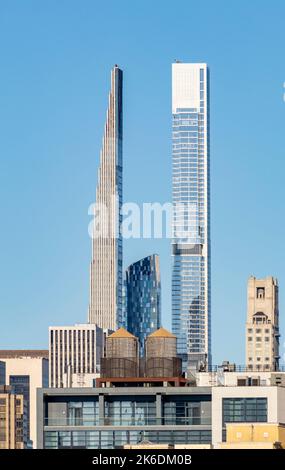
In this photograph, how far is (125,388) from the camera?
182 metres

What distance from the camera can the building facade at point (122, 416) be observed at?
175 m

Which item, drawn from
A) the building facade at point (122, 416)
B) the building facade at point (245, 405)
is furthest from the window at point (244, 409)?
the building facade at point (122, 416)

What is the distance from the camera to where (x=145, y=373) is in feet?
628

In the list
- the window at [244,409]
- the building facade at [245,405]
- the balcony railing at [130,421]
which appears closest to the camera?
the building facade at [245,405]

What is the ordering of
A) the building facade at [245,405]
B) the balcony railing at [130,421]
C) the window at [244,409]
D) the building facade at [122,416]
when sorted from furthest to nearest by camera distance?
the balcony railing at [130,421]
the building facade at [122,416]
the window at [244,409]
the building facade at [245,405]

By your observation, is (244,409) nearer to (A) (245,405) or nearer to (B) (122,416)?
(A) (245,405)

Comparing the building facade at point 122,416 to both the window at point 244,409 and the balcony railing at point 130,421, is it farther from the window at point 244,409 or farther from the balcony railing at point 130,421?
the window at point 244,409

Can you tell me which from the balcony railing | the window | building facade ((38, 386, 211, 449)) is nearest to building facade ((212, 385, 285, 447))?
the window
